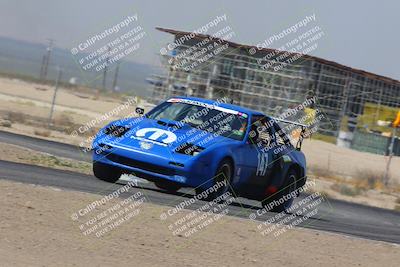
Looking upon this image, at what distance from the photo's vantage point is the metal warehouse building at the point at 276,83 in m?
66.2

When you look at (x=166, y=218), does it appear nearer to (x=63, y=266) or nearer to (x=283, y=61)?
(x=63, y=266)

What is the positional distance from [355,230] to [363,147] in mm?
51753

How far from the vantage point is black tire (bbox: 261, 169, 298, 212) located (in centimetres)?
1400

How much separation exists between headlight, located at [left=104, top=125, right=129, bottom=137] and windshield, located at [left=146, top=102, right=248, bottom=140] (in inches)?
31.7

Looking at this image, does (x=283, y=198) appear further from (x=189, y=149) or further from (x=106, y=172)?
(x=106, y=172)

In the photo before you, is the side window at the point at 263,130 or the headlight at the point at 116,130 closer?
the headlight at the point at 116,130

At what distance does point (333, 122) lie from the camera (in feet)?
218

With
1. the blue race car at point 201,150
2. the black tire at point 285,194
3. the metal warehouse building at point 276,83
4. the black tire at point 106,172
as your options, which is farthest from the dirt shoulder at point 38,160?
the metal warehouse building at point 276,83

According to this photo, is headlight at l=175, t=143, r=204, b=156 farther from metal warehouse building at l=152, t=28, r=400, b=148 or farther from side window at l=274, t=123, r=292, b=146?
metal warehouse building at l=152, t=28, r=400, b=148

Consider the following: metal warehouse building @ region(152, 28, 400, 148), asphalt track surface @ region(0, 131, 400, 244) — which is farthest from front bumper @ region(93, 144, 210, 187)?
metal warehouse building @ region(152, 28, 400, 148)

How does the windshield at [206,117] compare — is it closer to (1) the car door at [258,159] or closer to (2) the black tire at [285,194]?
(1) the car door at [258,159]

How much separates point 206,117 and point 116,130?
1384 millimetres

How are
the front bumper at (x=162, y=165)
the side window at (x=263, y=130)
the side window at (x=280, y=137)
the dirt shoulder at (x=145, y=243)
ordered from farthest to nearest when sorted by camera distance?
the side window at (x=280, y=137), the side window at (x=263, y=130), the front bumper at (x=162, y=165), the dirt shoulder at (x=145, y=243)

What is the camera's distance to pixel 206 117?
41.9 ft
